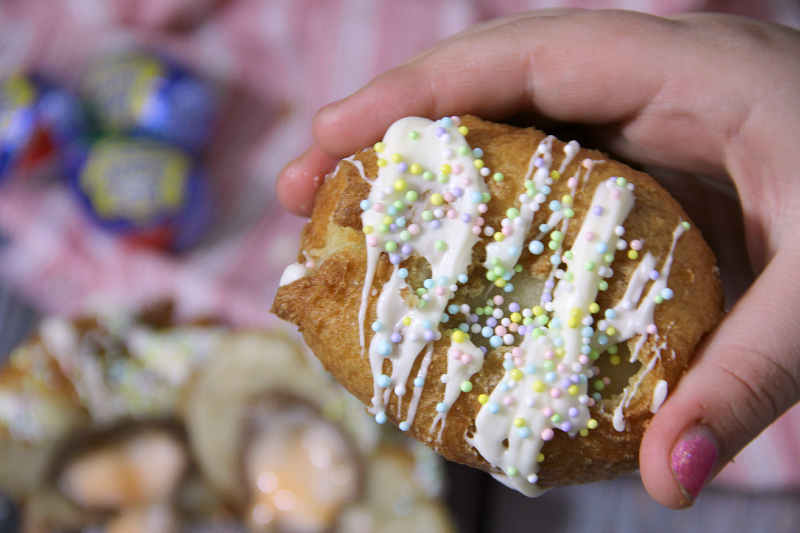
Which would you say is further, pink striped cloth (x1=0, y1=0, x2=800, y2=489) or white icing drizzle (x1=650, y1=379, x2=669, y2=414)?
pink striped cloth (x1=0, y1=0, x2=800, y2=489)

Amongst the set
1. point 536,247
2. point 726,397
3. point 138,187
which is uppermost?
point 536,247

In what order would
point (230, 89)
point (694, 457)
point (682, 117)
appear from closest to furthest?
1. point (694, 457)
2. point (682, 117)
3. point (230, 89)

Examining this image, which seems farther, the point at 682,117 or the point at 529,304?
the point at 682,117

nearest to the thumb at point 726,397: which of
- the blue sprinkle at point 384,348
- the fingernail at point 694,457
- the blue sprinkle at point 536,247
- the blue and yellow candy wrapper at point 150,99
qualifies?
the fingernail at point 694,457

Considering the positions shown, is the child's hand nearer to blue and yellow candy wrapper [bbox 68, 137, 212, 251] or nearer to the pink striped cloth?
blue and yellow candy wrapper [bbox 68, 137, 212, 251]

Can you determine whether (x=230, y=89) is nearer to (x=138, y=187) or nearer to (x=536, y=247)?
(x=138, y=187)

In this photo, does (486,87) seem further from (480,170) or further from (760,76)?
(760,76)

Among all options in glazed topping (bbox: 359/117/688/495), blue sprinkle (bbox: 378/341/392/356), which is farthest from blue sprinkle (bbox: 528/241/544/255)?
blue sprinkle (bbox: 378/341/392/356)

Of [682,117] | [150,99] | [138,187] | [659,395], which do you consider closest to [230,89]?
[150,99]
